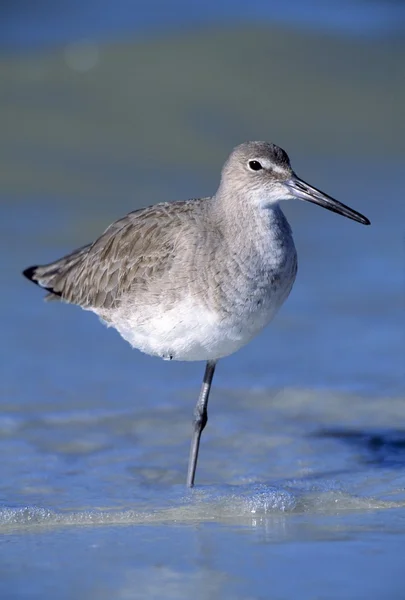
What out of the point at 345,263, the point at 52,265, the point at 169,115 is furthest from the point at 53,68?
the point at 52,265

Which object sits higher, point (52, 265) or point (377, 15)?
point (377, 15)

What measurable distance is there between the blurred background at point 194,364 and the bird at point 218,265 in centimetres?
66

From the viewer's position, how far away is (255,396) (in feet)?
27.2

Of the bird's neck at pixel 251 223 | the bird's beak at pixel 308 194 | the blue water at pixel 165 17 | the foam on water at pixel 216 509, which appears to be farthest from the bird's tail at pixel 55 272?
the blue water at pixel 165 17

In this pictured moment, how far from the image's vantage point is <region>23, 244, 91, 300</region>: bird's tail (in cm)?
815

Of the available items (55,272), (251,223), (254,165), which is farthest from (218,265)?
(55,272)

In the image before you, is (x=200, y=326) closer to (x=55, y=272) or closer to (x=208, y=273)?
(x=208, y=273)

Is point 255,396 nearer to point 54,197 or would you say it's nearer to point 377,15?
point 54,197

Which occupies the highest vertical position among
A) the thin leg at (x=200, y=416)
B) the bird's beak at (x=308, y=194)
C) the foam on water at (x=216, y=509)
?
the bird's beak at (x=308, y=194)

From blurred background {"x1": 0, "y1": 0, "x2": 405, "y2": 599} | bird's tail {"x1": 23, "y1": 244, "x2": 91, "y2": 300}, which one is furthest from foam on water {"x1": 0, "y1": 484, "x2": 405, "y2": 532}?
bird's tail {"x1": 23, "y1": 244, "x2": 91, "y2": 300}

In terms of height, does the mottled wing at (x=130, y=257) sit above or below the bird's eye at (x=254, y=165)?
below

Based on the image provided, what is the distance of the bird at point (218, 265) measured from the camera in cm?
665

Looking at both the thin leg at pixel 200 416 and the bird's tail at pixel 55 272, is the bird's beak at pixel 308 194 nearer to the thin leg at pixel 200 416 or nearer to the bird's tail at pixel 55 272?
the thin leg at pixel 200 416

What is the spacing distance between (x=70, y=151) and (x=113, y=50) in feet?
9.48
